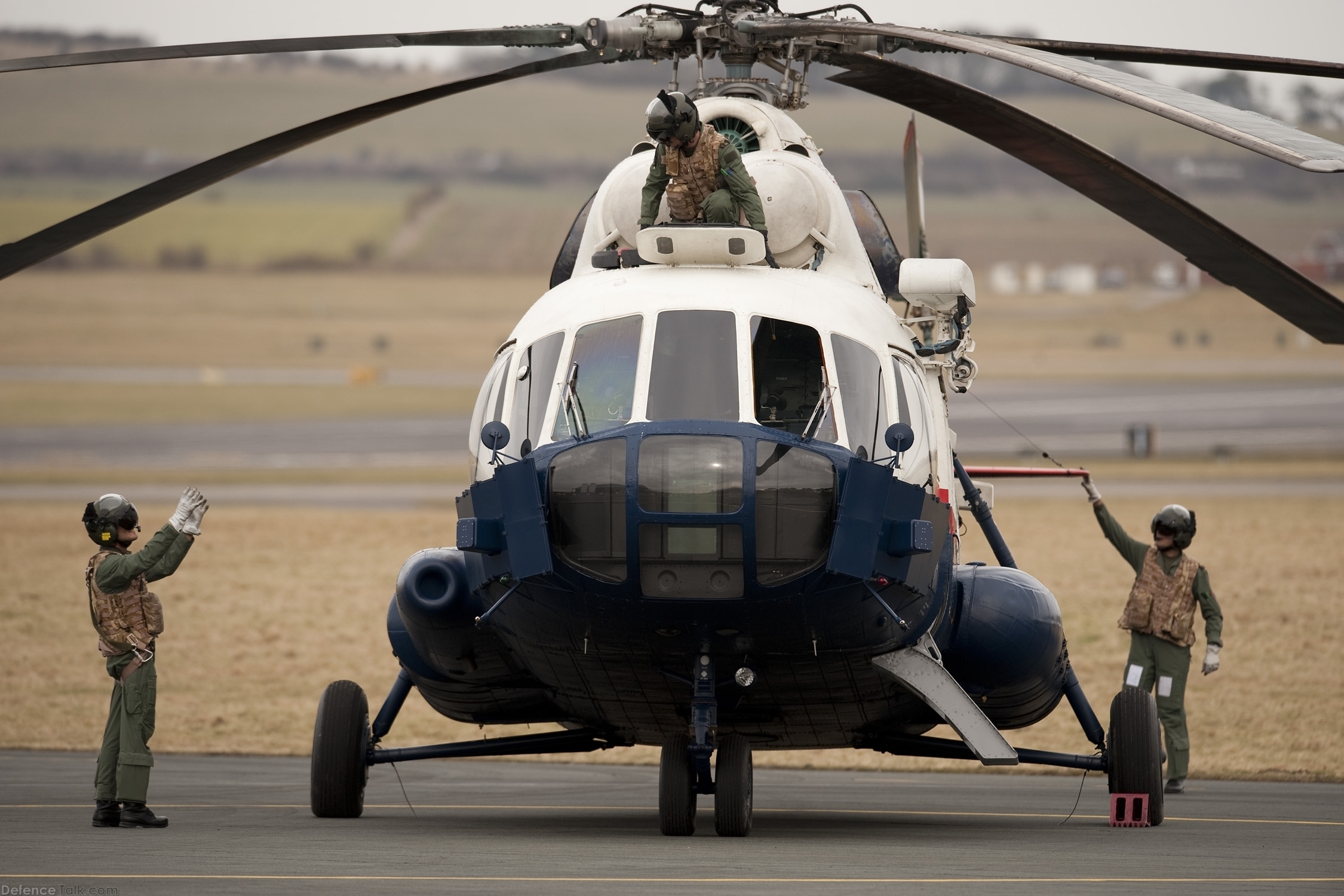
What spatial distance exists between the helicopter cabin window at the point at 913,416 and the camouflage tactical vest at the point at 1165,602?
3.92 meters

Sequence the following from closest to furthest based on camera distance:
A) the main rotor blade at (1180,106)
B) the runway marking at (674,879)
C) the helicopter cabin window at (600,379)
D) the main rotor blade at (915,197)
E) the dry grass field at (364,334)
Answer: the main rotor blade at (1180,106) < the runway marking at (674,879) < the helicopter cabin window at (600,379) < the main rotor blade at (915,197) < the dry grass field at (364,334)

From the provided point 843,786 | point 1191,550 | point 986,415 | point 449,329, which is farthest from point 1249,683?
point 449,329

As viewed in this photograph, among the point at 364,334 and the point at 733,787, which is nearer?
the point at 733,787

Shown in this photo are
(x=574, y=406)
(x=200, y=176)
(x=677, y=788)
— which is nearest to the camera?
(x=677, y=788)

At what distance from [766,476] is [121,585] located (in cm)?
403

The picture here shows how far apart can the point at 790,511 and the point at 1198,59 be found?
4292 mm

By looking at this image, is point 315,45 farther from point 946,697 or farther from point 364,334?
point 364,334

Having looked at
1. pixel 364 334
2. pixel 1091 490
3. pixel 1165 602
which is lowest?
pixel 364 334

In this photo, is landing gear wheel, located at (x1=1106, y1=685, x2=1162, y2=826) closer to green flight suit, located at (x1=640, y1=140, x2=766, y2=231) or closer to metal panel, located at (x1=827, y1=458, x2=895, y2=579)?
metal panel, located at (x1=827, y1=458, x2=895, y2=579)

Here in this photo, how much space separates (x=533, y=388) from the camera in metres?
9.77

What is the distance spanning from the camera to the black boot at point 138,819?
33.5 ft

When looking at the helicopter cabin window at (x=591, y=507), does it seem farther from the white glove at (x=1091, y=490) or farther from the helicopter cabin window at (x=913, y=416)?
the white glove at (x=1091, y=490)

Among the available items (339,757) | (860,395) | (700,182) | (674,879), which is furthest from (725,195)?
(674,879)

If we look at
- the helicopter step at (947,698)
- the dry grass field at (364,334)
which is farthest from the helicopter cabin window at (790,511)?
the dry grass field at (364,334)
